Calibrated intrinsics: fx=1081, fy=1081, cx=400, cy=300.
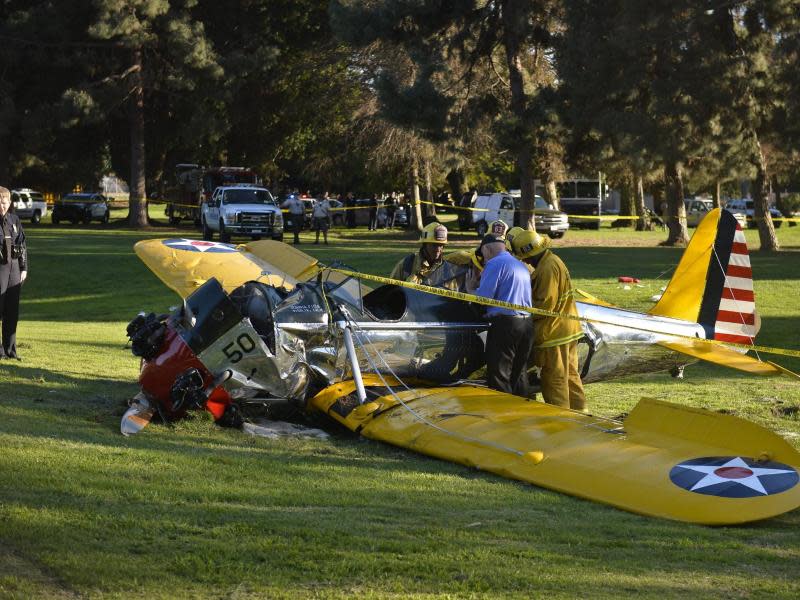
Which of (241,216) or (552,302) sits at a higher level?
(241,216)

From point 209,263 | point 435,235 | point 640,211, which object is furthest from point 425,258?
point 640,211

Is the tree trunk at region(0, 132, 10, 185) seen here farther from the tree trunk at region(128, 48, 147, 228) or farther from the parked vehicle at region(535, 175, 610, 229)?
the parked vehicle at region(535, 175, 610, 229)

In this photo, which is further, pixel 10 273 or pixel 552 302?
pixel 10 273

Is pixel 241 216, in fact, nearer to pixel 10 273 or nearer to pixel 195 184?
pixel 195 184

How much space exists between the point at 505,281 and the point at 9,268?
5.69 m

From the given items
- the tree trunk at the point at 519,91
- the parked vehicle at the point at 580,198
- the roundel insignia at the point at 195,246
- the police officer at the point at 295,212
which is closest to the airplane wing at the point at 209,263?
the roundel insignia at the point at 195,246

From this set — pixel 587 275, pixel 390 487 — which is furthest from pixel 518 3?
pixel 390 487

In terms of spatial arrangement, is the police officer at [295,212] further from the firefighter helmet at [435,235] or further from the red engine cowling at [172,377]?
the red engine cowling at [172,377]

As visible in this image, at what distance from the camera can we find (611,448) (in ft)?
25.6

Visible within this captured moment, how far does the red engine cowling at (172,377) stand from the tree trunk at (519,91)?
29.8 m

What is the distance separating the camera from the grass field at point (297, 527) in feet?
16.7

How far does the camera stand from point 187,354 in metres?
9.33

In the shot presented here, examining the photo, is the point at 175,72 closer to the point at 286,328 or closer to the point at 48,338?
the point at 48,338

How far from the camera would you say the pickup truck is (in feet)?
130
